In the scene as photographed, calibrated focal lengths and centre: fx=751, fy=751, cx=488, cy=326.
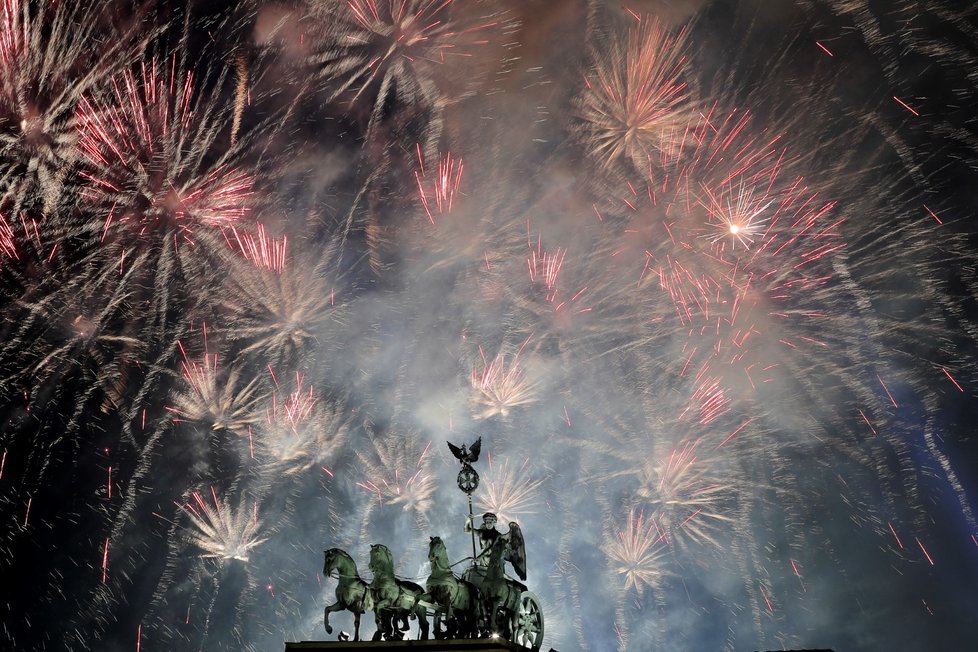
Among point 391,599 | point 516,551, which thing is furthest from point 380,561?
point 516,551

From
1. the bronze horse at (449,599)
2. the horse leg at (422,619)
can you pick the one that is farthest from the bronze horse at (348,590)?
the bronze horse at (449,599)

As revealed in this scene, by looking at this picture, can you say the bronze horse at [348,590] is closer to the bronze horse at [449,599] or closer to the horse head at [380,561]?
the horse head at [380,561]

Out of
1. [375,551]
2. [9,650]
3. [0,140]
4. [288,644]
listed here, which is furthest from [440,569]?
[9,650]

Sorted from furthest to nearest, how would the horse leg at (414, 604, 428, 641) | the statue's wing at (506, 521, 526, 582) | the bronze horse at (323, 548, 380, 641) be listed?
the statue's wing at (506, 521, 526, 582) → the horse leg at (414, 604, 428, 641) → the bronze horse at (323, 548, 380, 641)

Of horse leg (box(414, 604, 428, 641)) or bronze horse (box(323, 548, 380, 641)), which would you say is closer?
bronze horse (box(323, 548, 380, 641))

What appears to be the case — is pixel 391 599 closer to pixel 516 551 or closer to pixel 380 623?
pixel 380 623

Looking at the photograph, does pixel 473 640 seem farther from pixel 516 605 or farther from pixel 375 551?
pixel 375 551

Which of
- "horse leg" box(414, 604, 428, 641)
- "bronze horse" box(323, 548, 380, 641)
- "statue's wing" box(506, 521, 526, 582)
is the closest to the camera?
"bronze horse" box(323, 548, 380, 641)

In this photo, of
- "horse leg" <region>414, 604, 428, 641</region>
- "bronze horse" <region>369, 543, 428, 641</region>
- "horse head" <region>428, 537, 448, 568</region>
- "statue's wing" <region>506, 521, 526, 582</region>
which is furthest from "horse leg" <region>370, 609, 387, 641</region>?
"statue's wing" <region>506, 521, 526, 582</region>

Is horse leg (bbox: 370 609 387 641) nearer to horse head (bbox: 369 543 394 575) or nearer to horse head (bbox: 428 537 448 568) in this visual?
horse head (bbox: 369 543 394 575)
